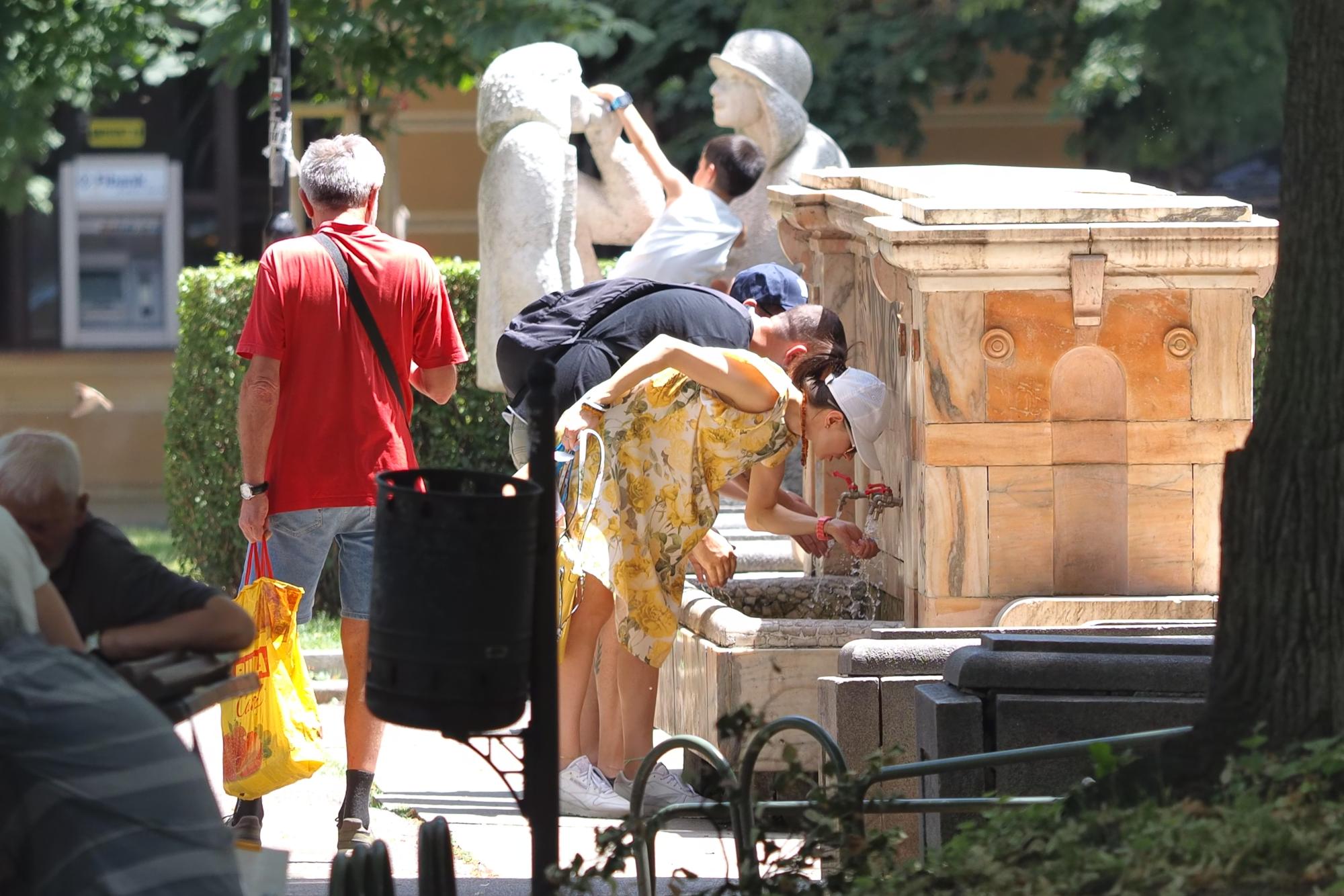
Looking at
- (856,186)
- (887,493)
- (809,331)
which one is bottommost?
(887,493)

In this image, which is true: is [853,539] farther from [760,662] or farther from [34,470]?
[34,470]

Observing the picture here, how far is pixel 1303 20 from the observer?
3.88m

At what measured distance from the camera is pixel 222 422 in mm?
9500

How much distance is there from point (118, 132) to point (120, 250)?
4.27 feet

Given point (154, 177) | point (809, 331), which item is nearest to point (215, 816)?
point (809, 331)

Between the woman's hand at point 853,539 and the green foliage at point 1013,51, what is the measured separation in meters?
7.79

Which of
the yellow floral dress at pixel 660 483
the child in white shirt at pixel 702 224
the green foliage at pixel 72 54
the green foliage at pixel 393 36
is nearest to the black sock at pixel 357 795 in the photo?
the yellow floral dress at pixel 660 483

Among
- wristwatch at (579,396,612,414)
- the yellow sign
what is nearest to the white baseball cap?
wristwatch at (579,396,612,414)

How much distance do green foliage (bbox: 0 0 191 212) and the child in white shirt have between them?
471 cm

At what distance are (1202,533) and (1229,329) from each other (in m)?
0.59

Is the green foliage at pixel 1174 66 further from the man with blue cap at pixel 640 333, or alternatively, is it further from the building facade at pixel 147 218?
the man with blue cap at pixel 640 333

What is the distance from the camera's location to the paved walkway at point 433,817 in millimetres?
5438

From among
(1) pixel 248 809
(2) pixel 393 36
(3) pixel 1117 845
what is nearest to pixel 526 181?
(2) pixel 393 36

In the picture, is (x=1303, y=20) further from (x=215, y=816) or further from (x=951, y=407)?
(x=215, y=816)
